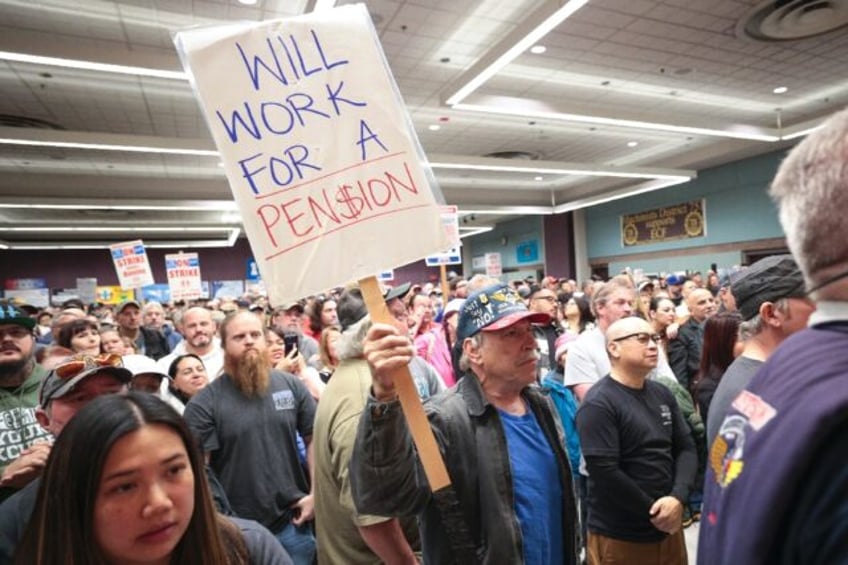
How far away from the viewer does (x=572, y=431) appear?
3.15 m

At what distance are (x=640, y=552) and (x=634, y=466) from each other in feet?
1.16

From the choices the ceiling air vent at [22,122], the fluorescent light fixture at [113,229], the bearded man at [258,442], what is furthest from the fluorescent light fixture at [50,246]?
the bearded man at [258,442]

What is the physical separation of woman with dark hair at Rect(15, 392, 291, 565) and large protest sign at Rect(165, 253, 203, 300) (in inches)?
344

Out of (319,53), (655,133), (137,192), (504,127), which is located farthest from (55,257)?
(319,53)

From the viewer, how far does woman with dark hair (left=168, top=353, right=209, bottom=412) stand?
9.70 ft

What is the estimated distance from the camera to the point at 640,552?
7.46ft

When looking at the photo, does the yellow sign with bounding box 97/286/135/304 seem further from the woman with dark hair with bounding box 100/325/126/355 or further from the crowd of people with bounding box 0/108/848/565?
the crowd of people with bounding box 0/108/848/565

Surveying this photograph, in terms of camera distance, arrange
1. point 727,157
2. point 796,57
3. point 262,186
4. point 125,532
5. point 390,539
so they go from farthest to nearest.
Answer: point 727,157 < point 796,57 < point 390,539 < point 262,186 < point 125,532

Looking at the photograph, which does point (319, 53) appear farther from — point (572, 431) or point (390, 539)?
point (572, 431)

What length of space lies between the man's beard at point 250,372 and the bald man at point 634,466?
5.01 ft

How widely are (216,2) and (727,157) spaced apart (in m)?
11.7

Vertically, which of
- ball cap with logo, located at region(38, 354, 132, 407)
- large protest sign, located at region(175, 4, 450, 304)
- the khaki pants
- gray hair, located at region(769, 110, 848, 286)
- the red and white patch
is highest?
large protest sign, located at region(175, 4, 450, 304)

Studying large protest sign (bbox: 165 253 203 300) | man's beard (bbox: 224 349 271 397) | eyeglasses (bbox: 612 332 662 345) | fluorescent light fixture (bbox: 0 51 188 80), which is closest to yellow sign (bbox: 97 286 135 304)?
large protest sign (bbox: 165 253 203 300)

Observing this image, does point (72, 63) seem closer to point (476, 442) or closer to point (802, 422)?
point (476, 442)
